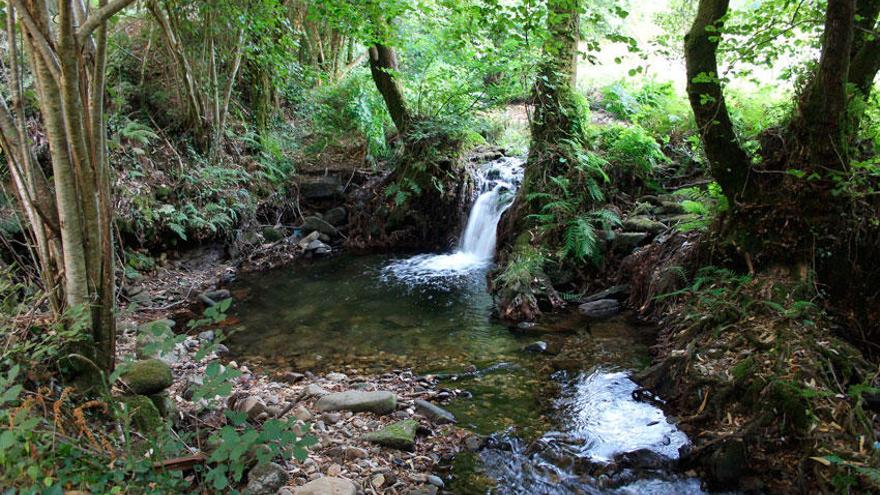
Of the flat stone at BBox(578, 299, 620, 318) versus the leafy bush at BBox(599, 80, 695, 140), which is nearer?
the flat stone at BBox(578, 299, 620, 318)

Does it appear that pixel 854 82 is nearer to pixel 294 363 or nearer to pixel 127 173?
pixel 294 363

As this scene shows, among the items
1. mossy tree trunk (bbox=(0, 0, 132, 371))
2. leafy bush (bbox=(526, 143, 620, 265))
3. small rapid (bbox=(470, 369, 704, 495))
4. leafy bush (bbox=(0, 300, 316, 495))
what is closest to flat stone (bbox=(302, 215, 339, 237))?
leafy bush (bbox=(526, 143, 620, 265))

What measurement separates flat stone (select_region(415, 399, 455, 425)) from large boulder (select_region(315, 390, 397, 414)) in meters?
0.22

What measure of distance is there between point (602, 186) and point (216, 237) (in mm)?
6651

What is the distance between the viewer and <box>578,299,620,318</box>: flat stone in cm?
643

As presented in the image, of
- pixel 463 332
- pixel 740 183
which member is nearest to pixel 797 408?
Answer: pixel 740 183

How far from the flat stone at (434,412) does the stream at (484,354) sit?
0.10m

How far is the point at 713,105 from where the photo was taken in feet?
15.6

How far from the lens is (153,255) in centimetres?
852

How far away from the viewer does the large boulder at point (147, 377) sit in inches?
139

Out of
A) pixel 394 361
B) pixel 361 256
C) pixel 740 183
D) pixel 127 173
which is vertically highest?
pixel 127 173

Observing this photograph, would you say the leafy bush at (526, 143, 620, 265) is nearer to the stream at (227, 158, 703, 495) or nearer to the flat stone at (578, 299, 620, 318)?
the flat stone at (578, 299, 620, 318)

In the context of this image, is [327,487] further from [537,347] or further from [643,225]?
[643,225]

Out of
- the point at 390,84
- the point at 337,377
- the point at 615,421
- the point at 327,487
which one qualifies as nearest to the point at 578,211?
the point at 615,421
